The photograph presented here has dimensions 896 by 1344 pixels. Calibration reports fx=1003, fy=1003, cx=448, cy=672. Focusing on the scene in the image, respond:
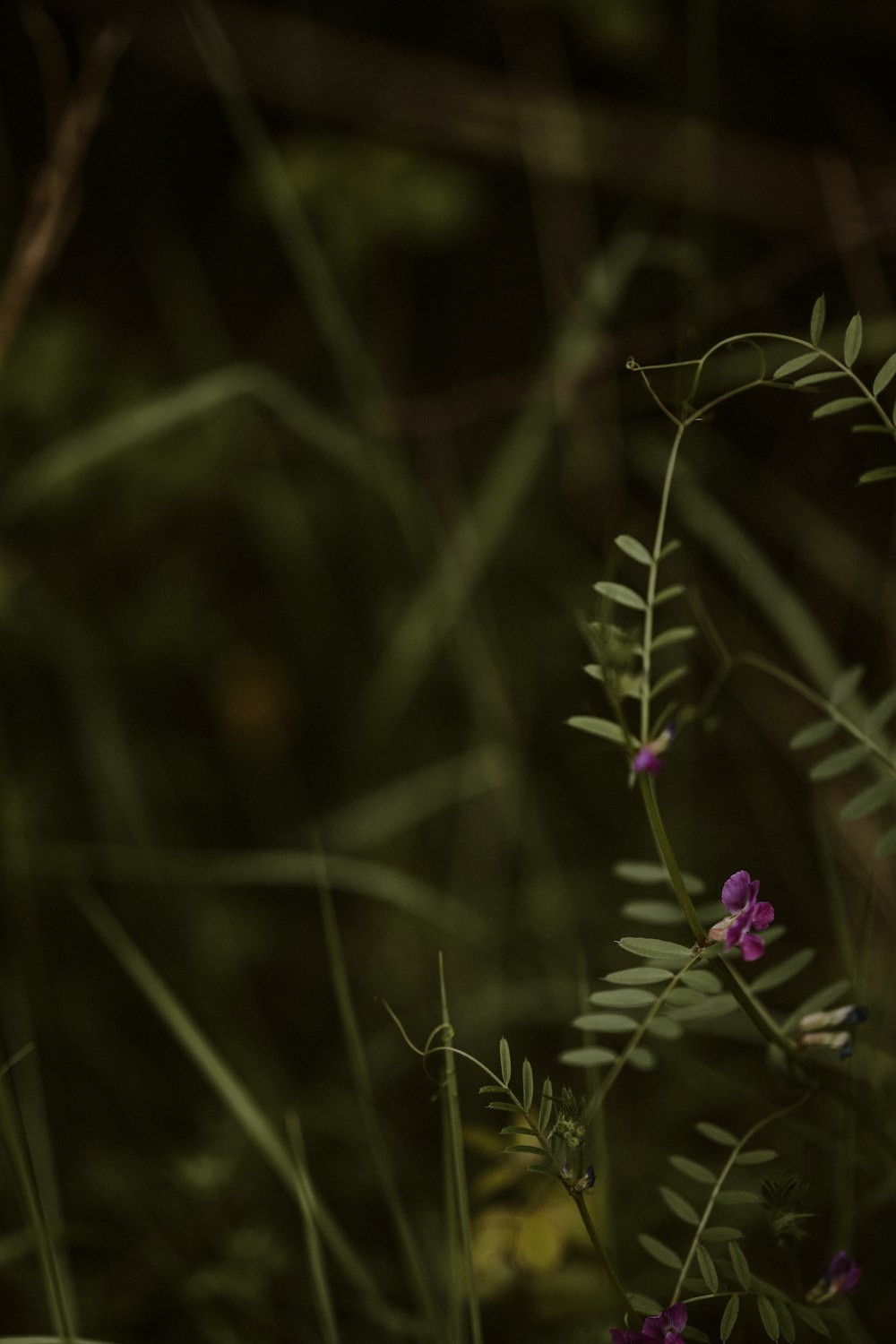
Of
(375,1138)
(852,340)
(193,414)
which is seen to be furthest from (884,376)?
(193,414)

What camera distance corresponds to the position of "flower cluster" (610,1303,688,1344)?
39cm

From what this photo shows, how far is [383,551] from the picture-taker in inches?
52.7

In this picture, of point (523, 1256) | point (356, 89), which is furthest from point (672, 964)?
point (356, 89)

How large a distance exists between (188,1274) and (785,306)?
1.26m

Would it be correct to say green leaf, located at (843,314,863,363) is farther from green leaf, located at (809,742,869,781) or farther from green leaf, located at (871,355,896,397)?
green leaf, located at (809,742,869,781)

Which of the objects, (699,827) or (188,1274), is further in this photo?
(699,827)

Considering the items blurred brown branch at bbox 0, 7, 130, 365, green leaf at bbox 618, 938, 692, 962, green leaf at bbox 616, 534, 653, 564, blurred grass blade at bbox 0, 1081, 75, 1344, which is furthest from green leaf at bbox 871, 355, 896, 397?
blurred brown branch at bbox 0, 7, 130, 365

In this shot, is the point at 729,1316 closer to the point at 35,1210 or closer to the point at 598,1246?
the point at 598,1246

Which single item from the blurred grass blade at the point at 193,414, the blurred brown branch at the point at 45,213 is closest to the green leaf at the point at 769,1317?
the blurred grass blade at the point at 193,414

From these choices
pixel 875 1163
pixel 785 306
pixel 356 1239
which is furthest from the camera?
pixel 785 306

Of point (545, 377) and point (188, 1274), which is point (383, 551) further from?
point (188, 1274)

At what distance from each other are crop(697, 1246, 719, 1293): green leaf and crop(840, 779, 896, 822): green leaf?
0.65 ft

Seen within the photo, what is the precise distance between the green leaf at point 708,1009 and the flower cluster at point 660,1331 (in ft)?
0.39

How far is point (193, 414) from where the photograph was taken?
92 centimetres
